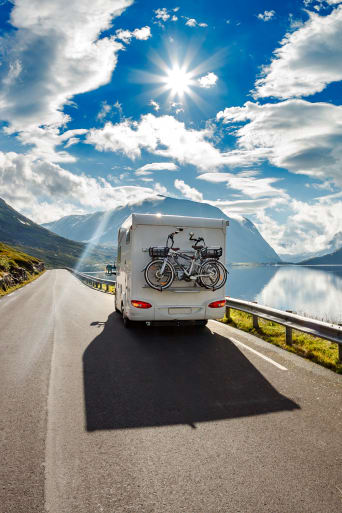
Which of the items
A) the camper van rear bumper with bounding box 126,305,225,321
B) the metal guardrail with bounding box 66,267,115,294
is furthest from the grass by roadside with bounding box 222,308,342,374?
the metal guardrail with bounding box 66,267,115,294

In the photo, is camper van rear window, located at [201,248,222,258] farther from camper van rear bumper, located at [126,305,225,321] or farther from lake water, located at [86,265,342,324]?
lake water, located at [86,265,342,324]

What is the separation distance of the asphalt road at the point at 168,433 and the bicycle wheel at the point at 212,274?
2.11 meters

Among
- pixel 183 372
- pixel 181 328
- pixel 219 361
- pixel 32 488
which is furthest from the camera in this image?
pixel 181 328

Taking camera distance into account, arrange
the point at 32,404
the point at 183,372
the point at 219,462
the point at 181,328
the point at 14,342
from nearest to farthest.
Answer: the point at 219,462 < the point at 32,404 < the point at 183,372 < the point at 14,342 < the point at 181,328

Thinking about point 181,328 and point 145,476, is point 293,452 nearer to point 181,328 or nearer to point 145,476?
point 145,476

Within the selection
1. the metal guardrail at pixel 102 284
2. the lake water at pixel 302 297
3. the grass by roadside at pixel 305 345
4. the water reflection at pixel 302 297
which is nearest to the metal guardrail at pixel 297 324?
the grass by roadside at pixel 305 345

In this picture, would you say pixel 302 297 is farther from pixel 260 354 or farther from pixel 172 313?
pixel 260 354

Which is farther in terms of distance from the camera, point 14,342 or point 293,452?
point 14,342

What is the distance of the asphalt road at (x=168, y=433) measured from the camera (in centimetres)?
286

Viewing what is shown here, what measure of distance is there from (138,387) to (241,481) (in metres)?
2.68

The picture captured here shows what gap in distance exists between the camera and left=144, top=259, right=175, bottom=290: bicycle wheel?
8852mm

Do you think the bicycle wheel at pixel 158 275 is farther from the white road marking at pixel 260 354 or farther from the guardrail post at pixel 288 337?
the guardrail post at pixel 288 337

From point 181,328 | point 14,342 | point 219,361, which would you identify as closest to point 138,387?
point 219,361

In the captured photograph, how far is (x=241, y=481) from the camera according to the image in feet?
10.0
